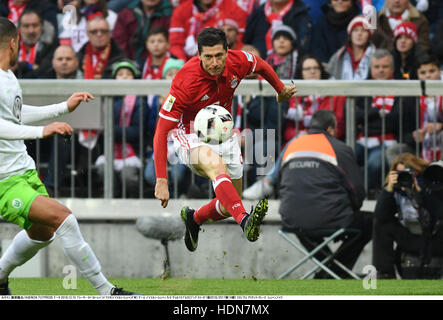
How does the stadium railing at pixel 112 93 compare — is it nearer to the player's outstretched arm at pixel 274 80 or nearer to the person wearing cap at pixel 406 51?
the person wearing cap at pixel 406 51

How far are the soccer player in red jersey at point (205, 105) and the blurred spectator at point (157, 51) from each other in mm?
4010

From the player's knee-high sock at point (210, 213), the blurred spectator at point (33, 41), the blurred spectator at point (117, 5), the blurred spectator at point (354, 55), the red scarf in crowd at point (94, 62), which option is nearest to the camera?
the player's knee-high sock at point (210, 213)

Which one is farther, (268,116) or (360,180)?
(268,116)

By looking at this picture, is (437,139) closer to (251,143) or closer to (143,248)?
(251,143)

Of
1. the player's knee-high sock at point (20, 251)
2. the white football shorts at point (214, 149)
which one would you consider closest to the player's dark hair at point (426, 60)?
the white football shorts at point (214, 149)

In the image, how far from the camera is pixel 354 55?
1242 cm

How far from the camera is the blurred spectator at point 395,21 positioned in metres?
12.5

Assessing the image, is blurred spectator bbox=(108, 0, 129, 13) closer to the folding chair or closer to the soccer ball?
the folding chair

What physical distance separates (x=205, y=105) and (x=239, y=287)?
82.3 inches

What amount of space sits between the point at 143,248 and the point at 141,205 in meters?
0.50

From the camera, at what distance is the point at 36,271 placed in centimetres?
1227
